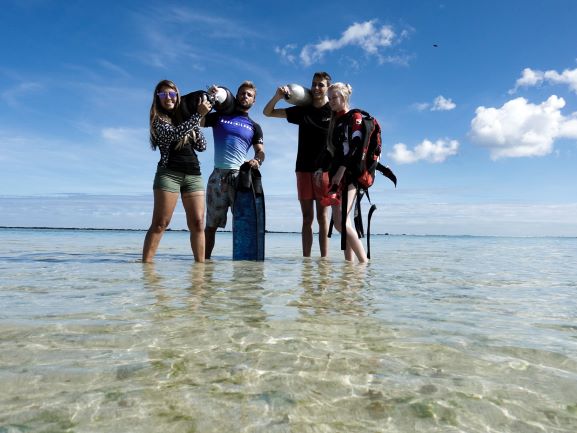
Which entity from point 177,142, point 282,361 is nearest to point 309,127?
point 177,142

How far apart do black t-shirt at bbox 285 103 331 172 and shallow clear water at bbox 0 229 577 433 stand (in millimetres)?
3817

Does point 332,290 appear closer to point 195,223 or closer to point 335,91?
point 195,223

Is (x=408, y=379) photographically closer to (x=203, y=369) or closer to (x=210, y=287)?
(x=203, y=369)

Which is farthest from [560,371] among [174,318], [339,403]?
[174,318]

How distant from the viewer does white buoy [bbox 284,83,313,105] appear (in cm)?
754

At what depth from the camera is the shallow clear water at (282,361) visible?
167 cm

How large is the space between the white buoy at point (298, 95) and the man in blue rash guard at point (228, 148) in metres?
0.65

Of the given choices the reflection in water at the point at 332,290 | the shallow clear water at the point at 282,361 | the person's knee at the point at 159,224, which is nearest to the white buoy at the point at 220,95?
the person's knee at the point at 159,224

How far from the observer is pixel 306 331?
2867mm

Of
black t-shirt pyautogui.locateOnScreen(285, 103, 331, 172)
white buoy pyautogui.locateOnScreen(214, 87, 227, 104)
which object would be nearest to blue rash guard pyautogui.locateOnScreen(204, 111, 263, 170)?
white buoy pyautogui.locateOnScreen(214, 87, 227, 104)

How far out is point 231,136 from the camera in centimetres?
754

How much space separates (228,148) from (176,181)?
138cm

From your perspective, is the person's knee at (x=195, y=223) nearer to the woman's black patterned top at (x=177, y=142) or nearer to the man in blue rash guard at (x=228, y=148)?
the woman's black patterned top at (x=177, y=142)

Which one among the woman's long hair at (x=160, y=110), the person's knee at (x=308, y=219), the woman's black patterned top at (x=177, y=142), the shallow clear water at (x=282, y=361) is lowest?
the shallow clear water at (x=282, y=361)
